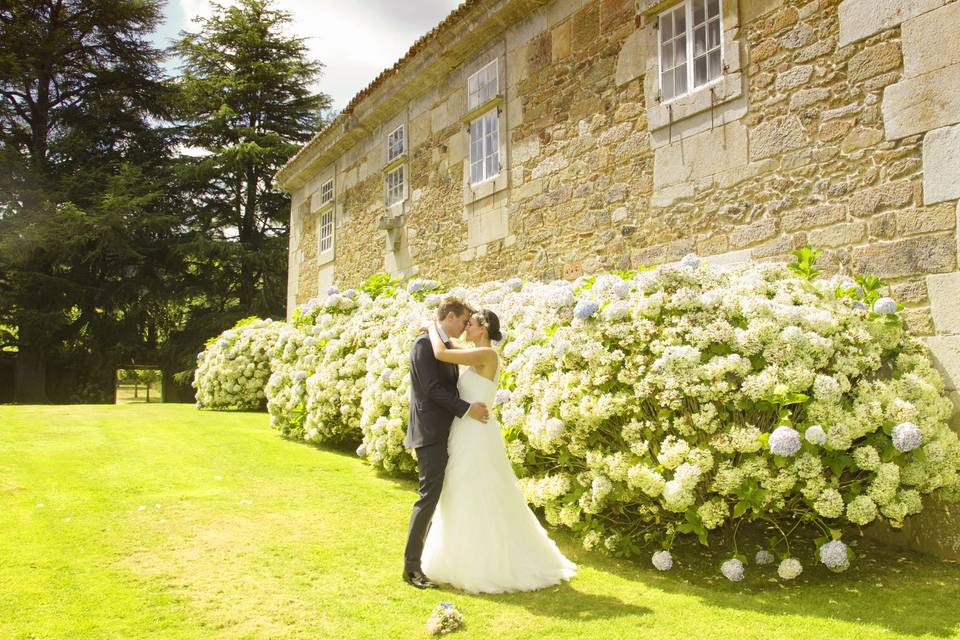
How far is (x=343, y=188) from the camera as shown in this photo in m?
15.5

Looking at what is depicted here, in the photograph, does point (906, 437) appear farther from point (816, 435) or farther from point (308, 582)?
point (308, 582)

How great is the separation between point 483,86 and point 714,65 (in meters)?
4.21

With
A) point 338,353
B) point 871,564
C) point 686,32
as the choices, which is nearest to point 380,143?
point 338,353

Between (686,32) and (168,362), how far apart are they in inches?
781

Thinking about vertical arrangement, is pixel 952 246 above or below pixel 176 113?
below

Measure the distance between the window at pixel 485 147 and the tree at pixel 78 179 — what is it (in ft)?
47.7

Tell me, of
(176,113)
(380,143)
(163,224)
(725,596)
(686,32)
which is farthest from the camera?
(176,113)

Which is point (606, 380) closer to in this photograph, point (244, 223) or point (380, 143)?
point (380, 143)

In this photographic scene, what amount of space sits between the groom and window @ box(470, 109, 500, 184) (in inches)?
232

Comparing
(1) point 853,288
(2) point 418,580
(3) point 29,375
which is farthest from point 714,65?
(3) point 29,375

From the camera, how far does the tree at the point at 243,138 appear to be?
23.6 meters

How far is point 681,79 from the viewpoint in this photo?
293 inches

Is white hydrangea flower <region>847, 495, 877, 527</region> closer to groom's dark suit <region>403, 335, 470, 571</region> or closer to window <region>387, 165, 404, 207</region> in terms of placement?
groom's dark suit <region>403, 335, 470, 571</region>

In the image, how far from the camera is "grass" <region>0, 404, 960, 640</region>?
154 inches
